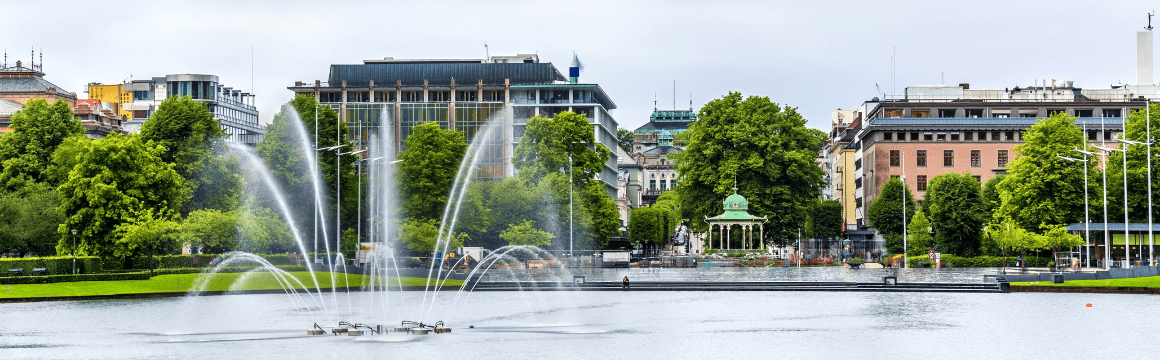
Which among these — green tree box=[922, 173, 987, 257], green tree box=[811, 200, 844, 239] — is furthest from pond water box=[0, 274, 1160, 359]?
green tree box=[811, 200, 844, 239]

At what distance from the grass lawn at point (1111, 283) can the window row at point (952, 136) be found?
210 feet

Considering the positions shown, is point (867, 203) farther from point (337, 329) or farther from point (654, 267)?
point (337, 329)

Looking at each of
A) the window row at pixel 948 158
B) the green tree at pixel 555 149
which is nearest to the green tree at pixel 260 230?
the green tree at pixel 555 149

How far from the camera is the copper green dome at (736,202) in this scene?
10656cm

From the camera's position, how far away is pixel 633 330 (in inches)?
1558

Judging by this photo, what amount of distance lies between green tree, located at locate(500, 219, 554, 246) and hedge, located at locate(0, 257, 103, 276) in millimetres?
30058

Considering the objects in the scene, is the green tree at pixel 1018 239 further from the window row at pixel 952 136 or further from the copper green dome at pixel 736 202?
the window row at pixel 952 136

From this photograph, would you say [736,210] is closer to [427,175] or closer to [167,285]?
[427,175]

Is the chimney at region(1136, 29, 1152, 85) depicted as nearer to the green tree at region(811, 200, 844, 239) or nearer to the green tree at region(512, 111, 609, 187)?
the green tree at region(811, 200, 844, 239)

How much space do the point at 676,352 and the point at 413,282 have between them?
140ft

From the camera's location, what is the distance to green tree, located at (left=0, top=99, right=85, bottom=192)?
278ft

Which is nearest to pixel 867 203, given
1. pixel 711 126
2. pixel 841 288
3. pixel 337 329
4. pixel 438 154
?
pixel 711 126

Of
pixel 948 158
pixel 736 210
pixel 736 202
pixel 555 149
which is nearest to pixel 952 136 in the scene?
pixel 948 158

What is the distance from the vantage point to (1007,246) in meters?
87.8
